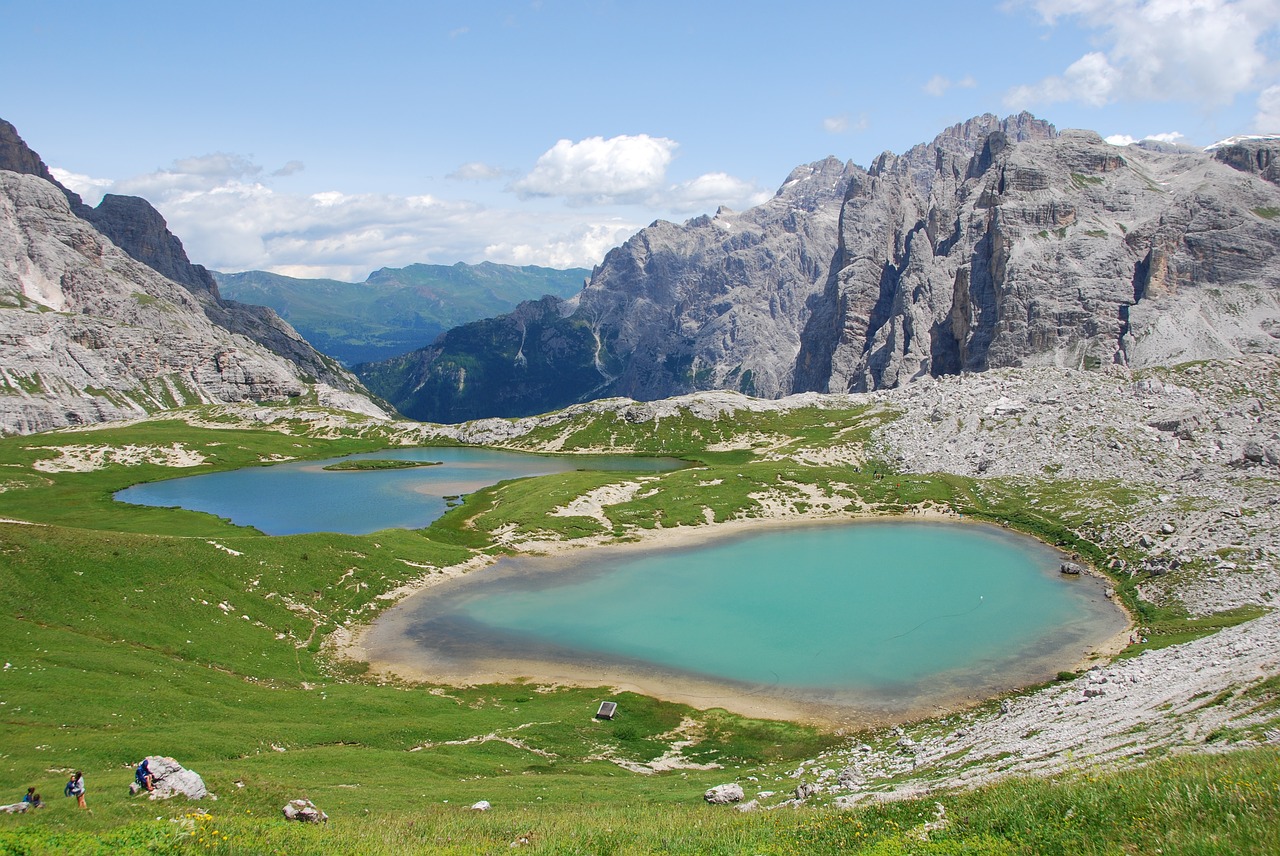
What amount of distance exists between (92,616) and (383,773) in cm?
3287

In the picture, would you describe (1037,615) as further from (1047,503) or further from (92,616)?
(92,616)

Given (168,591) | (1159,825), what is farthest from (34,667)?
(1159,825)

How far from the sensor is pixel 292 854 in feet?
56.1

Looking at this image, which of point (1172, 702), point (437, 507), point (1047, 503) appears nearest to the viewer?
point (1172, 702)

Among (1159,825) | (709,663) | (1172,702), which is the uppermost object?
(1159,825)

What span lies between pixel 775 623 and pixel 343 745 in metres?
39.4

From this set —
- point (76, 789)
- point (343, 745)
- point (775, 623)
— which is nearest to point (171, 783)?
point (76, 789)

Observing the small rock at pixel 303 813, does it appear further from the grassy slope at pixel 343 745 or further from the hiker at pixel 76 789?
the hiker at pixel 76 789

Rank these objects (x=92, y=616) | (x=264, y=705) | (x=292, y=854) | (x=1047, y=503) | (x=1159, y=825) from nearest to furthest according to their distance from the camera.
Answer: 1. (x=1159, y=825)
2. (x=292, y=854)
3. (x=264, y=705)
4. (x=92, y=616)
5. (x=1047, y=503)

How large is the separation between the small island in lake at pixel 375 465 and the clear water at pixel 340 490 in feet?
11.4

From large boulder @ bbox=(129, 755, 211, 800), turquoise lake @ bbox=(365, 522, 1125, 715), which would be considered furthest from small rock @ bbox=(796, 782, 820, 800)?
large boulder @ bbox=(129, 755, 211, 800)

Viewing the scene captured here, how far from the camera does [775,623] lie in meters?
68.1

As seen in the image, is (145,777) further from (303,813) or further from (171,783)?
(303,813)

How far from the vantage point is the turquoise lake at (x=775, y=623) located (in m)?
56.4
